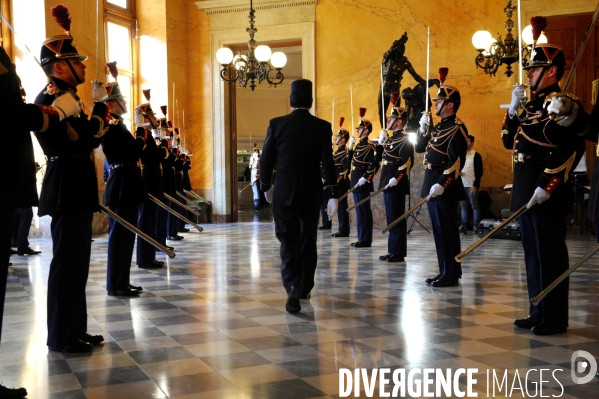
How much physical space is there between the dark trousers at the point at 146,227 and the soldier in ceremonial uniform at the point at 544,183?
168 inches

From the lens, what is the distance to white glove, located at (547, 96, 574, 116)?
375 centimetres

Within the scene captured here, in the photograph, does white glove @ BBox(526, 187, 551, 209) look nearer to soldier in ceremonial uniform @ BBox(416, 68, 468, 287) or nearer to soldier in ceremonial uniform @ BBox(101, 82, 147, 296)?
soldier in ceremonial uniform @ BBox(416, 68, 468, 287)

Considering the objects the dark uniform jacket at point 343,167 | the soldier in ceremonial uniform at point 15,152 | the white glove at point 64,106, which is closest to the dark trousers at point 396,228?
the dark uniform jacket at point 343,167

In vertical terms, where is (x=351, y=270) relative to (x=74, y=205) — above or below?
below

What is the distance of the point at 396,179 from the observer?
8406 mm

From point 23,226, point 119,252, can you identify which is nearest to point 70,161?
point 119,252

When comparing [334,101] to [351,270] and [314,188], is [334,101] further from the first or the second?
[314,188]

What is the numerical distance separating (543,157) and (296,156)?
176cm

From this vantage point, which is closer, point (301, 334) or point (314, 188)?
point (301, 334)

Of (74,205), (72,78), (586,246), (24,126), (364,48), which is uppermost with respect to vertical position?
(364,48)

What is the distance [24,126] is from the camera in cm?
321

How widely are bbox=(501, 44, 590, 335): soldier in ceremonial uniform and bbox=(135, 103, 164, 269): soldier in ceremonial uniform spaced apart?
364 cm

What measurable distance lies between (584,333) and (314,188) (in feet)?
6.99

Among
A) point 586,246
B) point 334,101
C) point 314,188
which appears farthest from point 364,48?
point 314,188
